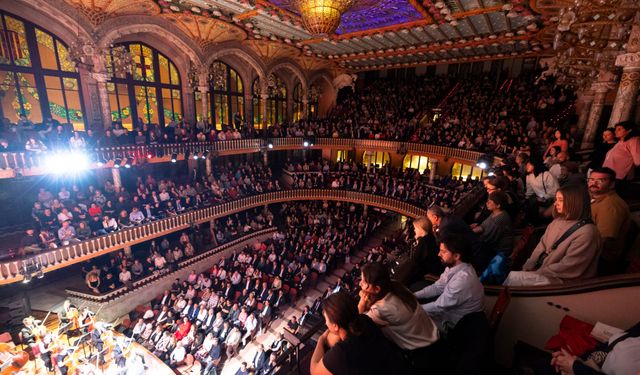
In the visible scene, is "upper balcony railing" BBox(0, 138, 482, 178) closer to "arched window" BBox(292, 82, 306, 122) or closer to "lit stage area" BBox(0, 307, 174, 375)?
"arched window" BBox(292, 82, 306, 122)

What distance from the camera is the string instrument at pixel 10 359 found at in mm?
7332

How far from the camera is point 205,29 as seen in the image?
13.4 meters

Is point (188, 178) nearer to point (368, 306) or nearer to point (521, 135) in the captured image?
point (368, 306)

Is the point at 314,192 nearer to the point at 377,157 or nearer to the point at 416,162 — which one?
the point at 377,157

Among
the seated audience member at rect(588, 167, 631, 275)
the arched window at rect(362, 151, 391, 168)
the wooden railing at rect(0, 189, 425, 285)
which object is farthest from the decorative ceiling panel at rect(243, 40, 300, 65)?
the seated audience member at rect(588, 167, 631, 275)

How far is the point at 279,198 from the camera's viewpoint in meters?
17.3

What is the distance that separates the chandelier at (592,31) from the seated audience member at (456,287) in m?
3.79

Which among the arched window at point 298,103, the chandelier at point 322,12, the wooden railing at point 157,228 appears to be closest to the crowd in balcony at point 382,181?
the wooden railing at point 157,228

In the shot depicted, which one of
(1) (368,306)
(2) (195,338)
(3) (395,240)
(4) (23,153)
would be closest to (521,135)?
(3) (395,240)

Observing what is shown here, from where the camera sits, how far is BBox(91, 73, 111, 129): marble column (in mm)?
11789

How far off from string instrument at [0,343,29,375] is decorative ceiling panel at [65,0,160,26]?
10752mm

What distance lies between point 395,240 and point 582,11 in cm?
1085

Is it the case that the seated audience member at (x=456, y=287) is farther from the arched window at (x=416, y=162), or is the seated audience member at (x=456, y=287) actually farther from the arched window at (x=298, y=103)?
A: the arched window at (x=298, y=103)

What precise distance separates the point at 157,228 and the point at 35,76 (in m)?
7.25
